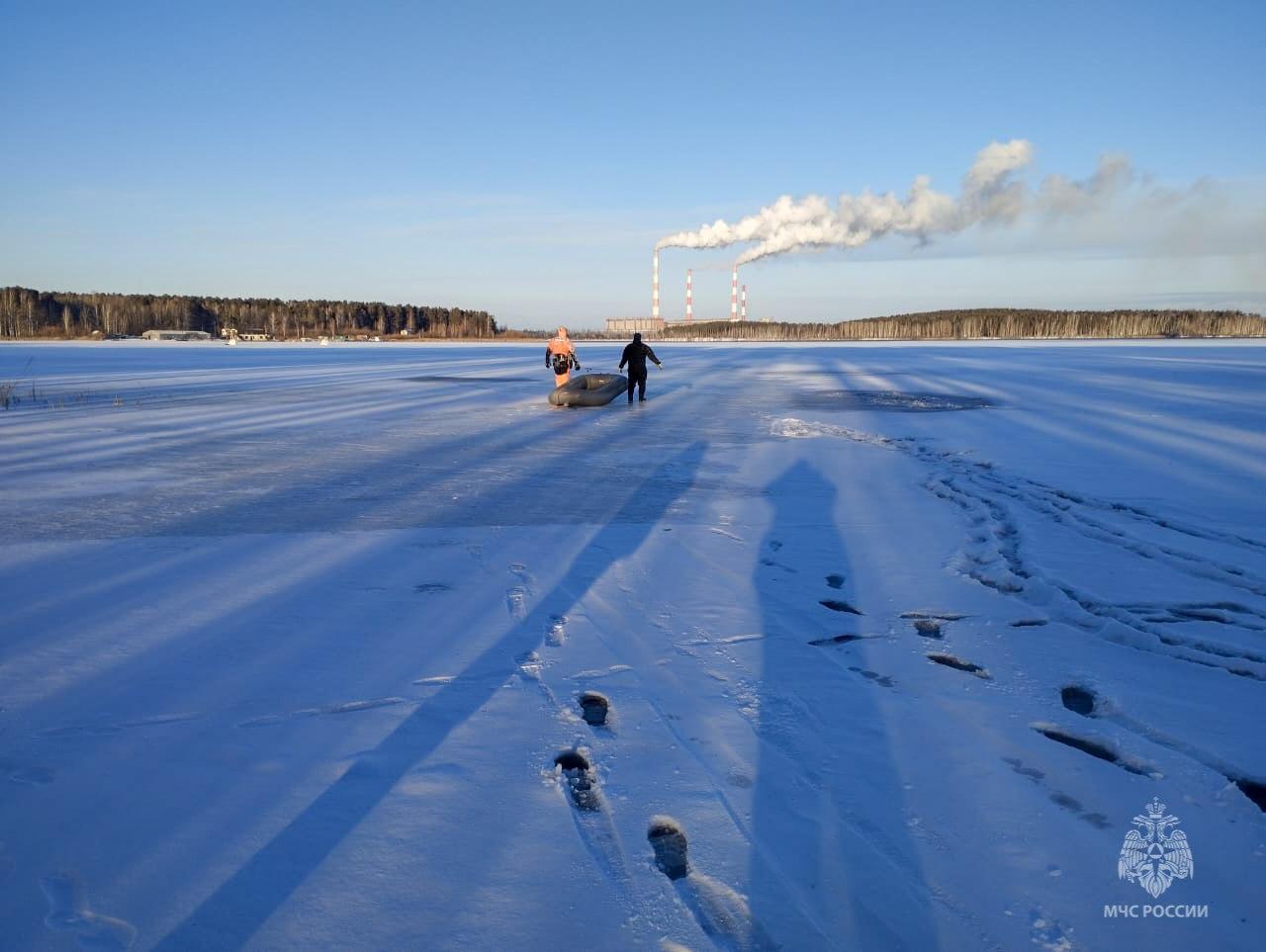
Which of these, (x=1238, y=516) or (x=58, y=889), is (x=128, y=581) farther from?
(x=1238, y=516)

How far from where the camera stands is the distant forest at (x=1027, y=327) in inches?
3787

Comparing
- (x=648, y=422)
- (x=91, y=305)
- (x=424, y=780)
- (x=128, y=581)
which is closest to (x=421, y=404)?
(x=648, y=422)

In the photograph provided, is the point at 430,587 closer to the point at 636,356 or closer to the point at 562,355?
the point at 636,356

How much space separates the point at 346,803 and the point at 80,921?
2.28 ft

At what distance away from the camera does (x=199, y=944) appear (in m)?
1.92

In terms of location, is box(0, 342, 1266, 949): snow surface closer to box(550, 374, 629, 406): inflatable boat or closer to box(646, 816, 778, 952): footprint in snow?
box(646, 816, 778, 952): footprint in snow

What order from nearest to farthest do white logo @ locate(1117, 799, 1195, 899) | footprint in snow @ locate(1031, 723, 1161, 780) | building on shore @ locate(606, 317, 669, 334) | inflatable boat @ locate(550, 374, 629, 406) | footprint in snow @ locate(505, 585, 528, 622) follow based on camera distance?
1. white logo @ locate(1117, 799, 1195, 899)
2. footprint in snow @ locate(1031, 723, 1161, 780)
3. footprint in snow @ locate(505, 585, 528, 622)
4. inflatable boat @ locate(550, 374, 629, 406)
5. building on shore @ locate(606, 317, 669, 334)

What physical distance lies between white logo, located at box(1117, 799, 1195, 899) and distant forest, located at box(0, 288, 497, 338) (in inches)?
4796

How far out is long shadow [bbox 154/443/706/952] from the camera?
1.98 m

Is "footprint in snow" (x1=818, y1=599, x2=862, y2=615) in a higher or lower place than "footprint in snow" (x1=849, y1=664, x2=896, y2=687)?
higher

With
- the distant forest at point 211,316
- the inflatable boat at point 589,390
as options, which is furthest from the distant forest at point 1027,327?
the inflatable boat at point 589,390

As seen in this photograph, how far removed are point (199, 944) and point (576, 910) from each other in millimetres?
914

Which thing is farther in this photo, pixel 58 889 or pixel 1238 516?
pixel 1238 516

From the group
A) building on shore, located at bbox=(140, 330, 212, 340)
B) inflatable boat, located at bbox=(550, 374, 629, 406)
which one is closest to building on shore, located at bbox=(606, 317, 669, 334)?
building on shore, located at bbox=(140, 330, 212, 340)
